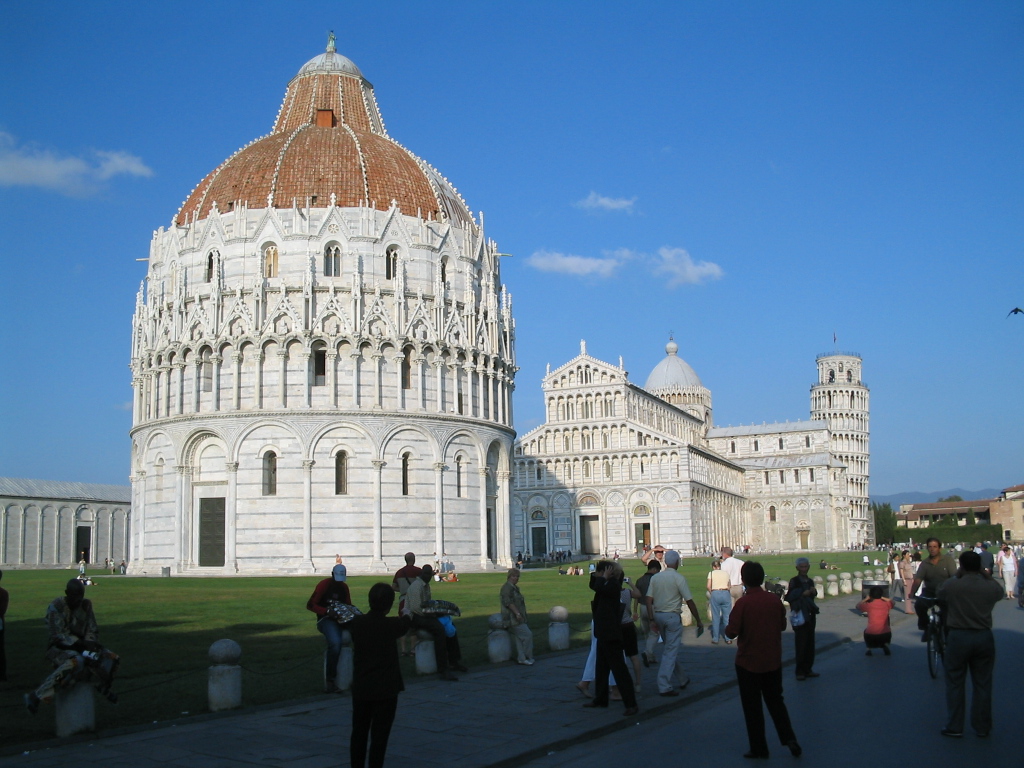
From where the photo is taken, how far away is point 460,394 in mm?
51062

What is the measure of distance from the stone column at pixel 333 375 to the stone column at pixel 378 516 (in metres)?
3.54

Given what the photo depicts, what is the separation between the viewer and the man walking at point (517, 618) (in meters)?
16.1

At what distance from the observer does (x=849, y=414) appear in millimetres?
136875

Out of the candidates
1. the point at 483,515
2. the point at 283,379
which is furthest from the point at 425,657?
the point at 483,515

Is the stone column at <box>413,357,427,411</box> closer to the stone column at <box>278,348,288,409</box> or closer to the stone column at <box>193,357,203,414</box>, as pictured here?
the stone column at <box>278,348,288,409</box>

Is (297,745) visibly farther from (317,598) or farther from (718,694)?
(718,694)

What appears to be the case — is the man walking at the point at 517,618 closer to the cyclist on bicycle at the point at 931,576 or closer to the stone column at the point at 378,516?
the cyclist on bicycle at the point at 931,576

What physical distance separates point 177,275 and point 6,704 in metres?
40.5

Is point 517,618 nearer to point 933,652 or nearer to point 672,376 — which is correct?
point 933,652

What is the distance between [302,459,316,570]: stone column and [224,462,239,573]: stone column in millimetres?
3273

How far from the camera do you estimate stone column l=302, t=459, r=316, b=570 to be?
46.6 meters

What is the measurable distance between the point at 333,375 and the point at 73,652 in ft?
120

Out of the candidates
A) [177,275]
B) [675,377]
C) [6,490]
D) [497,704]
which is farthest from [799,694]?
[675,377]

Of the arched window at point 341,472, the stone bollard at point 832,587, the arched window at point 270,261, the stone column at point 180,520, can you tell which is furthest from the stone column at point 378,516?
the stone bollard at point 832,587
